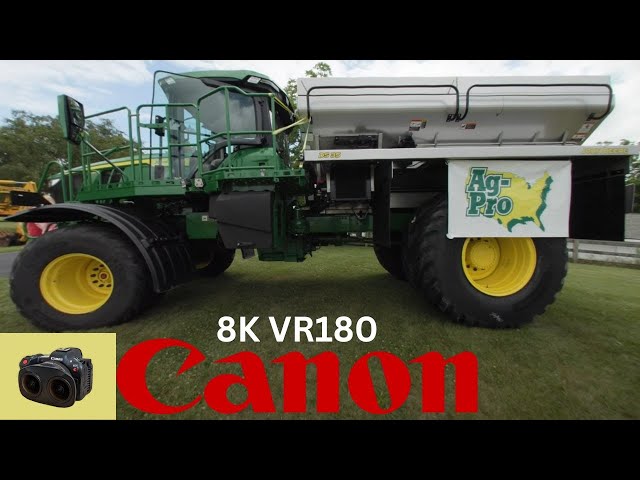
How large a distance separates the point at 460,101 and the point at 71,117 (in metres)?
3.66

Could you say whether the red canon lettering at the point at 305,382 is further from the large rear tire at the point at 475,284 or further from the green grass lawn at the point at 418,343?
the large rear tire at the point at 475,284

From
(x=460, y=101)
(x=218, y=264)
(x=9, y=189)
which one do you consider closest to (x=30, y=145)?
(x=9, y=189)

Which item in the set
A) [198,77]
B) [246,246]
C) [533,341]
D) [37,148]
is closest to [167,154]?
[198,77]

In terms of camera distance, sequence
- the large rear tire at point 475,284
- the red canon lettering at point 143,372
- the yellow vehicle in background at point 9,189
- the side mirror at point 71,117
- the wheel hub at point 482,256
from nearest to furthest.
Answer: the red canon lettering at point 143,372 → the side mirror at point 71,117 → the large rear tire at point 475,284 → the wheel hub at point 482,256 → the yellow vehicle in background at point 9,189

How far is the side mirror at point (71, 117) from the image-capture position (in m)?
2.56

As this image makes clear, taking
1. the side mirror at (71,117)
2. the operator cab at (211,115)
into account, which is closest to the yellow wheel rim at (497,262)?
the operator cab at (211,115)

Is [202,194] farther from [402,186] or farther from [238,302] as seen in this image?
[402,186]

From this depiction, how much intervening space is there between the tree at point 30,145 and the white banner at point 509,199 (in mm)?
27763

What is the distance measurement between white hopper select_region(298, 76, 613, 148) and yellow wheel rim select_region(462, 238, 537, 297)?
3.95 ft

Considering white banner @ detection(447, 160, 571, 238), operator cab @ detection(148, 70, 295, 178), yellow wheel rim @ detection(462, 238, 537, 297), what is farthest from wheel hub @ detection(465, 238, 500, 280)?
operator cab @ detection(148, 70, 295, 178)

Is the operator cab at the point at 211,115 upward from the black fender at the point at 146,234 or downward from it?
upward

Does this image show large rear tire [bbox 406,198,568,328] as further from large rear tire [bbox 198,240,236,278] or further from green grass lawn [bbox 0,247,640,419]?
large rear tire [bbox 198,240,236,278]

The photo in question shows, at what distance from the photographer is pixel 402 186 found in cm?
333

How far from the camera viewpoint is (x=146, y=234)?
2.85m
